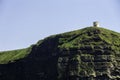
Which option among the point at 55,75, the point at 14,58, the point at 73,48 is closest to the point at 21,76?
the point at 14,58

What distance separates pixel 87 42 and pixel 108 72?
550 inches

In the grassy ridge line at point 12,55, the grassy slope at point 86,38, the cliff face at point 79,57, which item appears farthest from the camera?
the grassy ridge line at point 12,55

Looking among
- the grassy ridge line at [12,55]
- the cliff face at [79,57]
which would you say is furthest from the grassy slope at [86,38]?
the grassy ridge line at [12,55]

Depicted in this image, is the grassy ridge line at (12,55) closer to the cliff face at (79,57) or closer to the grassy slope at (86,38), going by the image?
the cliff face at (79,57)

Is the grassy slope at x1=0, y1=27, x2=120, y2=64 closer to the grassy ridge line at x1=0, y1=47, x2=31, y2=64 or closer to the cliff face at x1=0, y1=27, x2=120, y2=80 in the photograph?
the cliff face at x1=0, y1=27, x2=120, y2=80

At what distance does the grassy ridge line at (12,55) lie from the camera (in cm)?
17506

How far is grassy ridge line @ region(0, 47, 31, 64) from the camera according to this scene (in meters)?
175

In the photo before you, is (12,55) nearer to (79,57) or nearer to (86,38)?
(86,38)

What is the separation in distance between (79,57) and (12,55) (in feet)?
183

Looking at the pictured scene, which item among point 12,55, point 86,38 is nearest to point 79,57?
point 86,38

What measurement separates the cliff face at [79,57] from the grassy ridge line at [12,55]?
1295 cm

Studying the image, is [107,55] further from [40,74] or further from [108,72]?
[40,74]

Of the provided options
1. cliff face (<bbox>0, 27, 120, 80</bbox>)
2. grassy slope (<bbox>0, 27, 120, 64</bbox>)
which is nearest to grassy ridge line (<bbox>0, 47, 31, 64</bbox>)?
cliff face (<bbox>0, 27, 120, 80</bbox>)

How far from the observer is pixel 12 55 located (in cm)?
18550
